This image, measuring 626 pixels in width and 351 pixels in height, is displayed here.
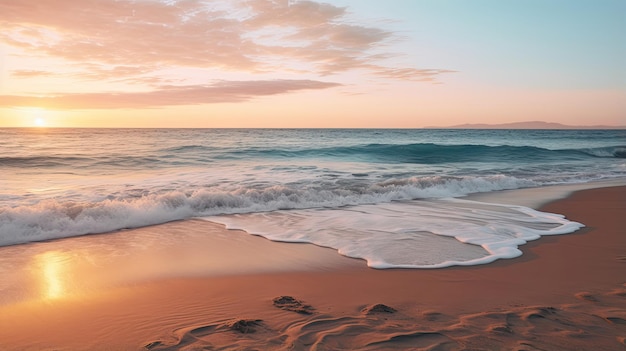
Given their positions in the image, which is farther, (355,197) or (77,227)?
(355,197)

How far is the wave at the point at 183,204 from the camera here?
731 cm

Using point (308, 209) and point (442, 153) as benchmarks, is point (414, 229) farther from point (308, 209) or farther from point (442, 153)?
point (442, 153)

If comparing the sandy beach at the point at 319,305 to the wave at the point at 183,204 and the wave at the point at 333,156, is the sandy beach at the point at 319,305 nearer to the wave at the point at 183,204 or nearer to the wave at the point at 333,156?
the wave at the point at 183,204

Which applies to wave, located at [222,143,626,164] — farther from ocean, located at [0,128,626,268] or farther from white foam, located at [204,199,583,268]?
white foam, located at [204,199,583,268]

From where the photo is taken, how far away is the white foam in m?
5.89

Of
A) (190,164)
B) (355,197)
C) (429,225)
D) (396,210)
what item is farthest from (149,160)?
(429,225)

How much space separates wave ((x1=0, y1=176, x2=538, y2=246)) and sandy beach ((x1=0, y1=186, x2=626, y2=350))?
7.74 feet

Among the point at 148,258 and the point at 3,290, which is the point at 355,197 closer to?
the point at 148,258

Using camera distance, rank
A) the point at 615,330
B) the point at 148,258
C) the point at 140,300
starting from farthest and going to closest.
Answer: the point at 148,258
the point at 140,300
the point at 615,330

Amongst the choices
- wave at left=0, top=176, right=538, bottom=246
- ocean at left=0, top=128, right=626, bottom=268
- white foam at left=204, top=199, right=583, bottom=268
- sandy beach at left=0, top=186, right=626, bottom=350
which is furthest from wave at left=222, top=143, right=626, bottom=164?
sandy beach at left=0, top=186, right=626, bottom=350

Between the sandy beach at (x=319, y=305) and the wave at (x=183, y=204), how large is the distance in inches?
92.8

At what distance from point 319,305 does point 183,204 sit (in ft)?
19.4

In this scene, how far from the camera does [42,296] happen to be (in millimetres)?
4418

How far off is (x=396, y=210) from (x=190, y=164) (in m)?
13.4
